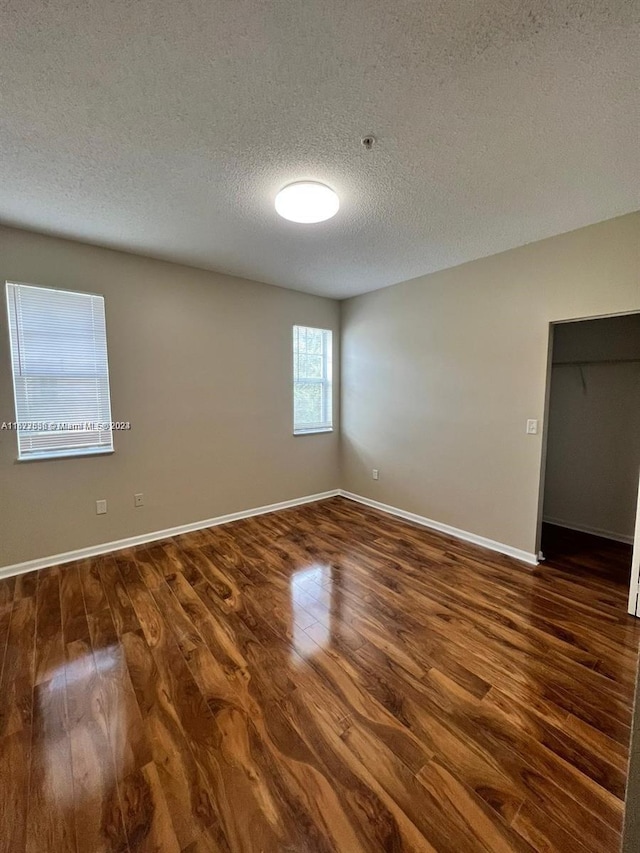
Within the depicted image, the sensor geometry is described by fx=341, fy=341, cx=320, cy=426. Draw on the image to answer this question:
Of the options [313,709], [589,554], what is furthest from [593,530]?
[313,709]

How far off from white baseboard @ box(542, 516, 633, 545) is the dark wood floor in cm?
84

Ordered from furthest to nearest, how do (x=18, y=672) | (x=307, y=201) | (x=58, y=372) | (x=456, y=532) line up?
(x=456, y=532), (x=58, y=372), (x=307, y=201), (x=18, y=672)

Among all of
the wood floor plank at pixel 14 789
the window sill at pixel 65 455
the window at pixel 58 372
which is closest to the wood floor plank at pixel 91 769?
the wood floor plank at pixel 14 789

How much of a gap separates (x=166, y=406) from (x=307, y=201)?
226cm

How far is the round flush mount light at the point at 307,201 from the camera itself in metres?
1.97

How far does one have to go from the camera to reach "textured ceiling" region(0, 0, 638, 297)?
113 cm

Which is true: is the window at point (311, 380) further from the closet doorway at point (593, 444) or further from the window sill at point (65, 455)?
the closet doorway at point (593, 444)

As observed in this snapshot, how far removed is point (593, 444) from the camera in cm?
351

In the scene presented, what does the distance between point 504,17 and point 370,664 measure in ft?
8.89

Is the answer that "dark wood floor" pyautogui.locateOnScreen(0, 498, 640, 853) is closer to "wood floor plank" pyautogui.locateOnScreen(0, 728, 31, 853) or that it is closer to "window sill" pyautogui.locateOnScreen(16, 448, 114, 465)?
"wood floor plank" pyautogui.locateOnScreen(0, 728, 31, 853)

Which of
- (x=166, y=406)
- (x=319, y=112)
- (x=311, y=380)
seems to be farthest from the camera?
(x=311, y=380)

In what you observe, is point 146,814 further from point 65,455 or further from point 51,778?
point 65,455

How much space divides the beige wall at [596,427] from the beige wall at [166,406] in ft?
9.37

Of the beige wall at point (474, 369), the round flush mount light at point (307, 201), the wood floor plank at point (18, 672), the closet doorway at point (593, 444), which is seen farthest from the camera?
the closet doorway at point (593, 444)
